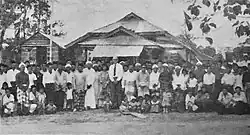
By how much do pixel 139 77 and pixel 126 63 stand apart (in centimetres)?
18

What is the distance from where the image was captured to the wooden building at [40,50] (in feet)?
14.4

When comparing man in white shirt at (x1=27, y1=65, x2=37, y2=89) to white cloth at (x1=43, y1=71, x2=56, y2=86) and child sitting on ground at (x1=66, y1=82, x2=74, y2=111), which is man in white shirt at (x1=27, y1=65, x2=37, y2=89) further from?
child sitting on ground at (x1=66, y1=82, x2=74, y2=111)

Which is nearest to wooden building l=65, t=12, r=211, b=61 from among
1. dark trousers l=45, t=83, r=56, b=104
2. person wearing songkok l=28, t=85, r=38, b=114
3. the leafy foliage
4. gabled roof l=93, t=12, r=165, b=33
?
gabled roof l=93, t=12, r=165, b=33

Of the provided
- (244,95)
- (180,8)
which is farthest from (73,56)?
(244,95)

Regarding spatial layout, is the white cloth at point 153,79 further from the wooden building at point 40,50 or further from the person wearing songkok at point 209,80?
the wooden building at point 40,50

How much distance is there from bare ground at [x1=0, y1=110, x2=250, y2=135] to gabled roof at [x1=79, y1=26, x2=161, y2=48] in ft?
2.08

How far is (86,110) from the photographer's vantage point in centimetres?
439

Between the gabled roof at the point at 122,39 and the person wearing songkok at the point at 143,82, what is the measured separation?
225 millimetres

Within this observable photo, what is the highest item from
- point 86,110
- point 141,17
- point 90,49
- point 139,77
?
point 141,17

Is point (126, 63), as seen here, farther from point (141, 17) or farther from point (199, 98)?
point (199, 98)

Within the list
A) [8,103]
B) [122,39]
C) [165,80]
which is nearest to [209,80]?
[165,80]

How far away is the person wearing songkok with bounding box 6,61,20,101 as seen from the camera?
4.42 m

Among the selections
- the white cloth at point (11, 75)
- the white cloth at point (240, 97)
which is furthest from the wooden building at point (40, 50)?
the white cloth at point (240, 97)

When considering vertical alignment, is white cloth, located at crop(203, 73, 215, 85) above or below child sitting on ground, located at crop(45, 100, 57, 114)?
above
